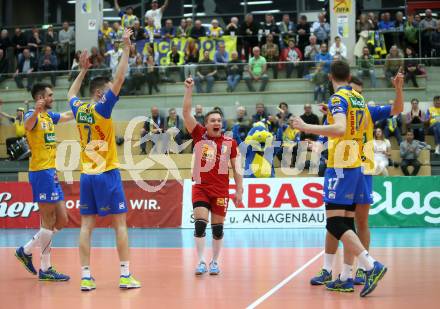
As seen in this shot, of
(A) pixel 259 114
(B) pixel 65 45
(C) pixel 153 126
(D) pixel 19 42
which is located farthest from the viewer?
(D) pixel 19 42

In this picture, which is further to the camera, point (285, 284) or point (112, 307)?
point (285, 284)

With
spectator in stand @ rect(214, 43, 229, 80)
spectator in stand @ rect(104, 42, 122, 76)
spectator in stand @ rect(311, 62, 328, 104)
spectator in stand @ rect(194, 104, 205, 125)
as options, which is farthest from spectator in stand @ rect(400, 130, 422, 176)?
spectator in stand @ rect(104, 42, 122, 76)

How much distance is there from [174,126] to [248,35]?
203 inches

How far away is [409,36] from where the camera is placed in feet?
72.0

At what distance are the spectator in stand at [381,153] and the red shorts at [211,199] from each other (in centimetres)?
968

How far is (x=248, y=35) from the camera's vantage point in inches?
937

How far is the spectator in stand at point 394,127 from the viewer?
1997 cm

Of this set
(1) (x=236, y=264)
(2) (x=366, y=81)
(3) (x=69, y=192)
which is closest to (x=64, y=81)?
(3) (x=69, y=192)

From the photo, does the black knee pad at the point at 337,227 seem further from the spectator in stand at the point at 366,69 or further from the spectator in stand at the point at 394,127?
the spectator in stand at the point at 366,69

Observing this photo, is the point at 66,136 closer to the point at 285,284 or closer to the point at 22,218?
the point at 22,218

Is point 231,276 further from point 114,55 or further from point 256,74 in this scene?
point 114,55

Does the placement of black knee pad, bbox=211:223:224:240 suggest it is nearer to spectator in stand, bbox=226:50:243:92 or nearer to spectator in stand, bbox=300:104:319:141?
→ spectator in stand, bbox=300:104:319:141

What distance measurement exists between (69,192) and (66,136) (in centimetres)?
368

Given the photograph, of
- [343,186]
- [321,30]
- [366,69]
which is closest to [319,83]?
[366,69]
